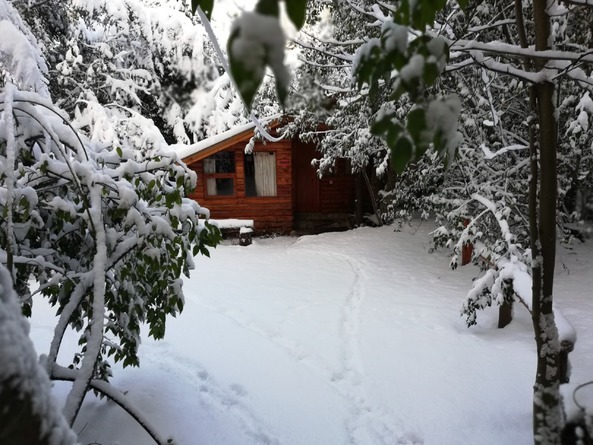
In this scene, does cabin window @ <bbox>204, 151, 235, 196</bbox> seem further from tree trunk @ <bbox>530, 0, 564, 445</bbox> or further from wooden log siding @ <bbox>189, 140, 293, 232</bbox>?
tree trunk @ <bbox>530, 0, 564, 445</bbox>

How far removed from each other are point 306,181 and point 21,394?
16.7m

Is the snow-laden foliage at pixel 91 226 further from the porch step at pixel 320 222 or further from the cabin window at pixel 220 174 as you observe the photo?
the porch step at pixel 320 222

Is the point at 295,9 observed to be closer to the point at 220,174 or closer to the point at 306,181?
the point at 220,174

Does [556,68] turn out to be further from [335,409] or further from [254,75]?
[335,409]

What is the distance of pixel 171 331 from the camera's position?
6.15m

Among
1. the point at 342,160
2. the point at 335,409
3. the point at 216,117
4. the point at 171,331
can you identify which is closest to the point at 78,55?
the point at 216,117

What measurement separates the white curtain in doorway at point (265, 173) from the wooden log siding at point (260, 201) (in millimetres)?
161

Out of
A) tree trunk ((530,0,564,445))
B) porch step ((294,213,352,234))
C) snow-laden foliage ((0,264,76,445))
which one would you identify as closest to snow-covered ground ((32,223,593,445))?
tree trunk ((530,0,564,445))

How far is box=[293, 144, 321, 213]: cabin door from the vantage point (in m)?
17.2

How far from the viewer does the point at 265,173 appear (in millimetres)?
14828

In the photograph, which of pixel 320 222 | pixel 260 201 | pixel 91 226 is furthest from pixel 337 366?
pixel 320 222

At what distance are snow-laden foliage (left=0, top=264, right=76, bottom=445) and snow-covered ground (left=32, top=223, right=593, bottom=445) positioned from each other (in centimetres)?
241

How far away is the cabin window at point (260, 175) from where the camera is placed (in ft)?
48.3

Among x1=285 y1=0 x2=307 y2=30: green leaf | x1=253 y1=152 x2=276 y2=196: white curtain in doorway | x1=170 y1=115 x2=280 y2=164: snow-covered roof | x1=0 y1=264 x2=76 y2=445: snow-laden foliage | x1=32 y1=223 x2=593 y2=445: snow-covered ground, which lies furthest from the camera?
x1=253 y1=152 x2=276 y2=196: white curtain in doorway
